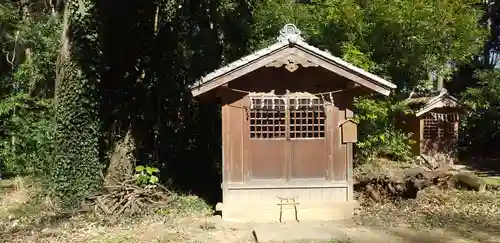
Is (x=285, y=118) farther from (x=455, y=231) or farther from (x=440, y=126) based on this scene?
(x=440, y=126)

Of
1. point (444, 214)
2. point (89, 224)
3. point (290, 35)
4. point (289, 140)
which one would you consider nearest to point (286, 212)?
point (289, 140)

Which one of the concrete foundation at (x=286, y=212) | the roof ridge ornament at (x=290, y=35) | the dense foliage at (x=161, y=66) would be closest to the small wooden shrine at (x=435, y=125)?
the dense foliage at (x=161, y=66)

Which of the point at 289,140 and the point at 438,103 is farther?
the point at 438,103

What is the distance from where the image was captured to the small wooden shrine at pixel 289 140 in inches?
369

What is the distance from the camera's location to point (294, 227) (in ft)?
28.9

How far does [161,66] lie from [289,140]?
16.6 ft

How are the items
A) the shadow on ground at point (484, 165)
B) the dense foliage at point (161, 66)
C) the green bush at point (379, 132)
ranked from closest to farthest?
the dense foliage at point (161, 66), the green bush at point (379, 132), the shadow on ground at point (484, 165)

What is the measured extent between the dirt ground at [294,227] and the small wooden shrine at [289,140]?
0.41m

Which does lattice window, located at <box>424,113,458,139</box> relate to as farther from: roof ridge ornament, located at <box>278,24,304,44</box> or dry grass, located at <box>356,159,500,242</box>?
roof ridge ornament, located at <box>278,24,304,44</box>

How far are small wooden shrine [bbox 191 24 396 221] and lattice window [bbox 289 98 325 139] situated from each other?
0.06 ft

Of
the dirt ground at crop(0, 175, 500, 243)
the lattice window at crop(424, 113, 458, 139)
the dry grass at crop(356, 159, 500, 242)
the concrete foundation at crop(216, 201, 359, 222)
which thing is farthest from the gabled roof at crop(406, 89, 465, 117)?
the concrete foundation at crop(216, 201, 359, 222)

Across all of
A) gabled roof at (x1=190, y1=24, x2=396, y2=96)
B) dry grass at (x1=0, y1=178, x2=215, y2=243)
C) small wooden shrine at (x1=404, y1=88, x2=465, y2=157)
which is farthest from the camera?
small wooden shrine at (x1=404, y1=88, x2=465, y2=157)

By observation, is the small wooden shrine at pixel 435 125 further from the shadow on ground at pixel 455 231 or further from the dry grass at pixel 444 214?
the shadow on ground at pixel 455 231

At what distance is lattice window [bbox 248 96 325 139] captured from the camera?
947cm
